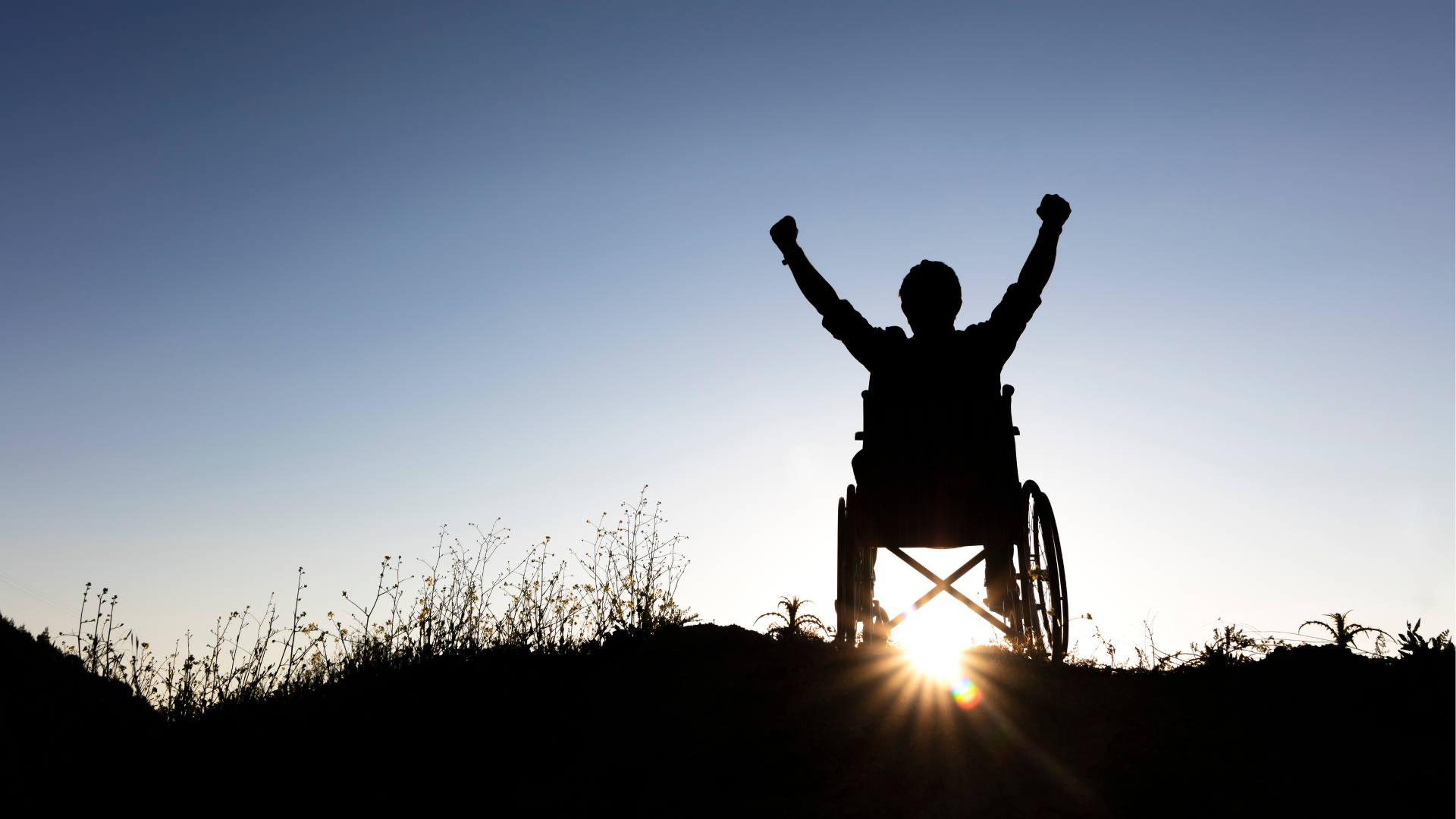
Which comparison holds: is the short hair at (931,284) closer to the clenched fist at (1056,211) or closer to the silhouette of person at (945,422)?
the silhouette of person at (945,422)

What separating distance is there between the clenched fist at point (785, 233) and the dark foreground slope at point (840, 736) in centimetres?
274

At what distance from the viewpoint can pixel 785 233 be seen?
18.7ft

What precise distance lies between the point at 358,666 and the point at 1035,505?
4692 millimetres

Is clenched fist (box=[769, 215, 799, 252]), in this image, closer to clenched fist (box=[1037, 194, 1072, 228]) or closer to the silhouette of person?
the silhouette of person

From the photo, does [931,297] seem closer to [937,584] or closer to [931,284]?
[931,284]

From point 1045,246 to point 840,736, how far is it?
3383mm

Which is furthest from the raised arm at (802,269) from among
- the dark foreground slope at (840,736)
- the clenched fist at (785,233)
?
the dark foreground slope at (840,736)

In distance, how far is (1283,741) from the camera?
10.8ft

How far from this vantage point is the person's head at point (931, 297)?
5363 mm

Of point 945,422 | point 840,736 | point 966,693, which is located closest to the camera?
point 840,736

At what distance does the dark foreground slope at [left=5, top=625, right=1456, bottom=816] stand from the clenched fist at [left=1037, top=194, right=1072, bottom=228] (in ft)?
9.21

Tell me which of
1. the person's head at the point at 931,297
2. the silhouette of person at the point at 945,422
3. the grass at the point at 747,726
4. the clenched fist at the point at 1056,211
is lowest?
the grass at the point at 747,726

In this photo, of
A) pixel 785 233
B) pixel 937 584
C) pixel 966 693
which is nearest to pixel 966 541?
pixel 937 584

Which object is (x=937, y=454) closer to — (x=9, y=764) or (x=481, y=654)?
(x=481, y=654)
